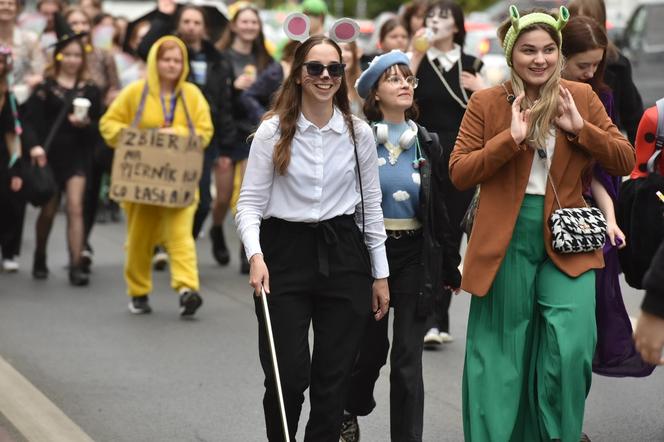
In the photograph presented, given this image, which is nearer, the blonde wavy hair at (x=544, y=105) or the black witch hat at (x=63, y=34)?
the blonde wavy hair at (x=544, y=105)

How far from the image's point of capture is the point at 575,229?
5699 mm

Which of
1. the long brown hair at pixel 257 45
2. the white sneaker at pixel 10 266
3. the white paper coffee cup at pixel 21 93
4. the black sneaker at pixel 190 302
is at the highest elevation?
the long brown hair at pixel 257 45

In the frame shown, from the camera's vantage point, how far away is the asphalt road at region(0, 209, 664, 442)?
23.5 feet

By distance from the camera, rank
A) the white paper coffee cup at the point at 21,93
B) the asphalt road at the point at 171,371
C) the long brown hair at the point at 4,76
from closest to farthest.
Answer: the asphalt road at the point at 171,371 → the long brown hair at the point at 4,76 → the white paper coffee cup at the point at 21,93

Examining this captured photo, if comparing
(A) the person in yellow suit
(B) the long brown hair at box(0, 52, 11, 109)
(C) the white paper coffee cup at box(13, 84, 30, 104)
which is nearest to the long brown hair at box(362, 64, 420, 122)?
(A) the person in yellow suit

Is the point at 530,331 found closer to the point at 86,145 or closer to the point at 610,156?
the point at 610,156

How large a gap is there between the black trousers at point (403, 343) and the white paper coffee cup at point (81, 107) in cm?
553

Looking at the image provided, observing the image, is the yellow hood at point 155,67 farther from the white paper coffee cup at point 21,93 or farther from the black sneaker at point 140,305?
the white paper coffee cup at point 21,93

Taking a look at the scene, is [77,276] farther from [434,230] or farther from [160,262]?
[434,230]

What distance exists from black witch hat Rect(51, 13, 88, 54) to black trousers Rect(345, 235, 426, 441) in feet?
19.3

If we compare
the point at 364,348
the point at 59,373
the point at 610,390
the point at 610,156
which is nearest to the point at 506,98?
the point at 610,156

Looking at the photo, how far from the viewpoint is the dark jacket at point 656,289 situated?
160 inches

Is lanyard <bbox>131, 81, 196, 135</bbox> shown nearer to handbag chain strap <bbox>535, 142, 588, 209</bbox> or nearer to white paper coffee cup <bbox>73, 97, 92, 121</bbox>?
white paper coffee cup <bbox>73, 97, 92, 121</bbox>

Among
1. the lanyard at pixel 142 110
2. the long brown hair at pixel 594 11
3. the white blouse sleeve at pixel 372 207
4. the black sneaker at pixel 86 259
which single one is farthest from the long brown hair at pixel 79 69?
the white blouse sleeve at pixel 372 207
